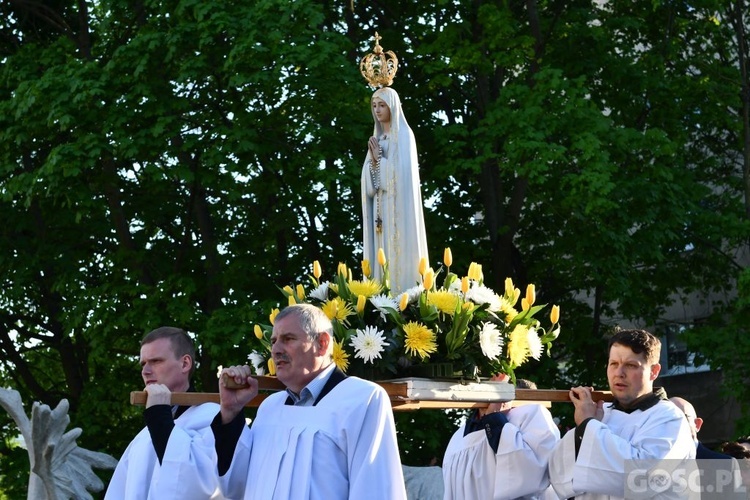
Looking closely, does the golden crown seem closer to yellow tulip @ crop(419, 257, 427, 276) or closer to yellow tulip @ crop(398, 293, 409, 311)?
yellow tulip @ crop(419, 257, 427, 276)

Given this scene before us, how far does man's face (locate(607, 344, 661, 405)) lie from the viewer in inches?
243

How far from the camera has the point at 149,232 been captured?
1811 cm

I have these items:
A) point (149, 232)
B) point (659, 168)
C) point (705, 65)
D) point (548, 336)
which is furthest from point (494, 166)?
point (548, 336)

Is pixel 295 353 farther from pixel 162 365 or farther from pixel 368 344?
pixel 368 344

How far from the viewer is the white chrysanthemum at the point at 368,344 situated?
21.1 feet

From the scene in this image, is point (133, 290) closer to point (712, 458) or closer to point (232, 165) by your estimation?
point (232, 165)

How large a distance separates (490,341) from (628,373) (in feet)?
2.42

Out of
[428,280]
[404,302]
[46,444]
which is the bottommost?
[46,444]

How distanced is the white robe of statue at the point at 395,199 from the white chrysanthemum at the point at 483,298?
124cm

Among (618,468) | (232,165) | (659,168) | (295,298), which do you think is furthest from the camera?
(659,168)

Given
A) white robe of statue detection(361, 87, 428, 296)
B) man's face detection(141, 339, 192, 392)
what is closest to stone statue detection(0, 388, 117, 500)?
white robe of statue detection(361, 87, 428, 296)

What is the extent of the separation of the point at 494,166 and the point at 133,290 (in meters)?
5.33

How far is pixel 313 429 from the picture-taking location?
511cm

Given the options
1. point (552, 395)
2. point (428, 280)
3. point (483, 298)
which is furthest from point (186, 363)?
point (552, 395)
